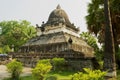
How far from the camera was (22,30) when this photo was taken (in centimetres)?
4531

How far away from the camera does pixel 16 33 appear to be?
4372 cm

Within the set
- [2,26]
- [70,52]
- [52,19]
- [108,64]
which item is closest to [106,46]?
[108,64]

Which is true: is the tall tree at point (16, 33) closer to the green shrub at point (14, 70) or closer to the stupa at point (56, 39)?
the stupa at point (56, 39)

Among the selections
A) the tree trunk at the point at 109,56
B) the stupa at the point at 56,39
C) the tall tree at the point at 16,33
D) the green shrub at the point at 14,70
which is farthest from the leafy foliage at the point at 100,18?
the tall tree at the point at 16,33

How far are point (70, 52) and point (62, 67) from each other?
7.69ft

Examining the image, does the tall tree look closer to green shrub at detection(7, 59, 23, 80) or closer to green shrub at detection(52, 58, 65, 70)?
green shrub at detection(52, 58, 65, 70)

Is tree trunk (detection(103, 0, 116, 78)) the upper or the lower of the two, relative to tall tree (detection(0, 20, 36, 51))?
lower

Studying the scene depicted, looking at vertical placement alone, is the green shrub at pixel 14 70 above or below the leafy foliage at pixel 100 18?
below

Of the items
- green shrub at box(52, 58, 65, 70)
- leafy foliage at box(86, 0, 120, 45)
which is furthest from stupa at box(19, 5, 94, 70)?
leafy foliage at box(86, 0, 120, 45)

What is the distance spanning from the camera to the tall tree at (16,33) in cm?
4320

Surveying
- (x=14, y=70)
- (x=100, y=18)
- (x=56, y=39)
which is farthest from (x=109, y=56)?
(x=56, y=39)

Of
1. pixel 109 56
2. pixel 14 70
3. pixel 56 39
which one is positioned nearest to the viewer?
pixel 109 56

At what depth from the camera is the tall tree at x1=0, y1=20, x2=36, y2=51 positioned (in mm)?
43200

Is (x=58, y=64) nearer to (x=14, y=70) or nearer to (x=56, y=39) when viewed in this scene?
(x=14, y=70)
